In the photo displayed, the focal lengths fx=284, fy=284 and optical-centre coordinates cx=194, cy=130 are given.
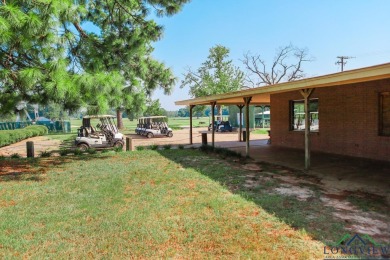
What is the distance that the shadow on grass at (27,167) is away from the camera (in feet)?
24.4

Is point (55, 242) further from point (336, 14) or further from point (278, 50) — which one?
point (278, 50)

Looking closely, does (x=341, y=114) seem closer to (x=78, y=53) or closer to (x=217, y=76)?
(x=78, y=53)

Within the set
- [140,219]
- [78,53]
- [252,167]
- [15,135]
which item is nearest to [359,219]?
[140,219]

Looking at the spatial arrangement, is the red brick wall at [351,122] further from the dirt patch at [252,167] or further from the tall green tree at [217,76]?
the tall green tree at [217,76]

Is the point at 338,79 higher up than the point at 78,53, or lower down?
lower down

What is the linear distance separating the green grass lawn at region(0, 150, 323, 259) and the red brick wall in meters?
4.44

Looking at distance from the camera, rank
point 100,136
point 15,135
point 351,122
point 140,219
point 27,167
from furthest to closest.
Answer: point 15,135, point 100,136, point 351,122, point 27,167, point 140,219

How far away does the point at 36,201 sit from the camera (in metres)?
5.32

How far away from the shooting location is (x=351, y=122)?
939 centimetres

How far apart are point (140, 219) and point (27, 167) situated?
6.41 meters

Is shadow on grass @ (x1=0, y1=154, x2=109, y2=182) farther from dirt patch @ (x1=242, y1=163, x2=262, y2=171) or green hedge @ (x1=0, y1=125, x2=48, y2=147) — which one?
green hedge @ (x1=0, y1=125, x2=48, y2=147)

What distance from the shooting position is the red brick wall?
856 centimetres

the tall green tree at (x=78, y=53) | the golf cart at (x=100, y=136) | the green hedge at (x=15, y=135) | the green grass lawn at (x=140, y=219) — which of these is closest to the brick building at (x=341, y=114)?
the green grass lawn at (x=140, y=219)

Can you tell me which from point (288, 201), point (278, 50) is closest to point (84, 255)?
point (288, 201)
